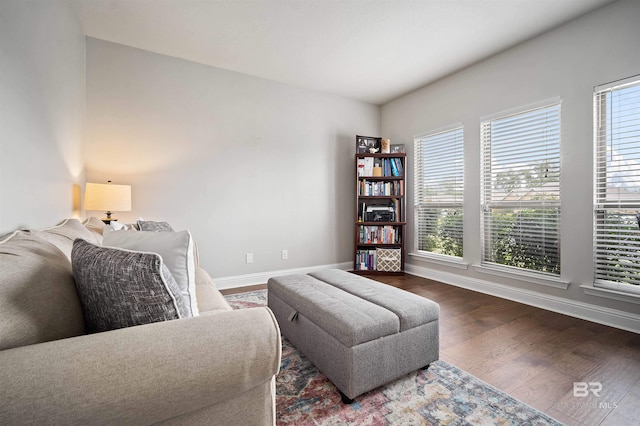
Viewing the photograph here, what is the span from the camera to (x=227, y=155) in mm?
3543

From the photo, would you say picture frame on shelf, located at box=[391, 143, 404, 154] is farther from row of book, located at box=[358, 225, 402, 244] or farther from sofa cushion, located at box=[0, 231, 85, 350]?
sofa cushion, located at box=[0, 231, 85, 350]

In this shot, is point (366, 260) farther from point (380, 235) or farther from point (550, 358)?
point (550, 358)

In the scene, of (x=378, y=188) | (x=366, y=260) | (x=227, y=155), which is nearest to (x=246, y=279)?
(x=227, y=155)

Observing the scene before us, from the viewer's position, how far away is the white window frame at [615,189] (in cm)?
228

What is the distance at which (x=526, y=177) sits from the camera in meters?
2.96

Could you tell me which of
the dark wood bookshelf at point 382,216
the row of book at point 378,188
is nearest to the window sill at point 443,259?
the dark wood bookshelf at point 382,216

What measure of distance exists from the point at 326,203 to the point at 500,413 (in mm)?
3221

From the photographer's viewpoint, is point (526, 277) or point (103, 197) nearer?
point (103, 197)

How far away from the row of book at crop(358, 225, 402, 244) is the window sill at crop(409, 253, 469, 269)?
37cm

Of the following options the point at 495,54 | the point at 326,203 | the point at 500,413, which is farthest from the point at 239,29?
the point at 500,413

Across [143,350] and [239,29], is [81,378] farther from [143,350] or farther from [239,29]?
[239,29]

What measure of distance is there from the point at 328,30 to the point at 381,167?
210 cm

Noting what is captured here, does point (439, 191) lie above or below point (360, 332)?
above

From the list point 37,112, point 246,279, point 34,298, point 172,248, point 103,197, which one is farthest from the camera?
point 246,279
